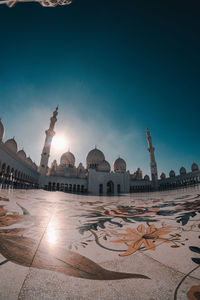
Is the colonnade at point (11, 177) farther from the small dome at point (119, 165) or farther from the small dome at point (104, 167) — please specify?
the small dome at point (119, 165)

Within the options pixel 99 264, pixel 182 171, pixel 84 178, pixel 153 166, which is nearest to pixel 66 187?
pixel 84 178

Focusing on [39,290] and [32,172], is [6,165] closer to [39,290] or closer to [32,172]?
[32,172]

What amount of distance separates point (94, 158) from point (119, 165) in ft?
26.4

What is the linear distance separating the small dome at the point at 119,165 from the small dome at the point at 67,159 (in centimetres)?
1317

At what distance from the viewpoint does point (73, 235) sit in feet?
6.40

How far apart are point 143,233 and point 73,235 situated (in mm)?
1055

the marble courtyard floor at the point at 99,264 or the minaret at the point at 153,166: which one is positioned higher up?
the minaret at the point at 153,166

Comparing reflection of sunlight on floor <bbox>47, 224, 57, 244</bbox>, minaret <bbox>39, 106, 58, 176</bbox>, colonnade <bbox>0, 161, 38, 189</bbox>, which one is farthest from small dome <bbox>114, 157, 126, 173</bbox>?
reflection of sunlight on floor <bbox>47, 224, 57, 244</bbox>

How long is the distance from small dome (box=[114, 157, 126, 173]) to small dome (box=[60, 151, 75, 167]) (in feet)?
43.2

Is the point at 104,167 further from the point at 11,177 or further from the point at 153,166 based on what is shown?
the point at 11,177

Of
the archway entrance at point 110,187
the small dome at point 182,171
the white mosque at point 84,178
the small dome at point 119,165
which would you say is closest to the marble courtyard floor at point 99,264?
the white mosque at point 84,178

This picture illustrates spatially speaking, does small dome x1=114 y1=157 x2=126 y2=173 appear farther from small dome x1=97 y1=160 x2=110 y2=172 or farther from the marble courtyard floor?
the marble courtyard floor

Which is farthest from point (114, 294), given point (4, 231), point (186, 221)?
point (186, 221)

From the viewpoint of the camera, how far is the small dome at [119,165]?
3938 cm
